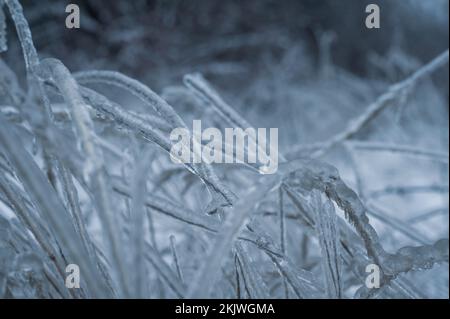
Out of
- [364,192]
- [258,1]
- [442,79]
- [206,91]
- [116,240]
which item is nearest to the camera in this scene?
[116,240]

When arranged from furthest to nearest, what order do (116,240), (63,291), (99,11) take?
(99,11) < (63,291) < (116,240)

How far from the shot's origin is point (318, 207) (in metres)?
0.42

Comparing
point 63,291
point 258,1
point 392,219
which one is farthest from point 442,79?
point 63,291

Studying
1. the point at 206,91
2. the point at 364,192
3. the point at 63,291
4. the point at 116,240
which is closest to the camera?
the point at 116,240

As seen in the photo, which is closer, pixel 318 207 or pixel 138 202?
pixel 138 202

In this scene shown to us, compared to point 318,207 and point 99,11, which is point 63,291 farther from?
point 99,11

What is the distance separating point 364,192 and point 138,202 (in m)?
0.64

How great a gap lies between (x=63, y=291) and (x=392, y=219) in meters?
0.48

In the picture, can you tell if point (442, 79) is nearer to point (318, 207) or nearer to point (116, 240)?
point (318, 207)

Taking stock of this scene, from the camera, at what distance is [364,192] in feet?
2.80

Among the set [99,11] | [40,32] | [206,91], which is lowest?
[206,91]

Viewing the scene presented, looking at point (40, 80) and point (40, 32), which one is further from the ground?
point (40, 32)
